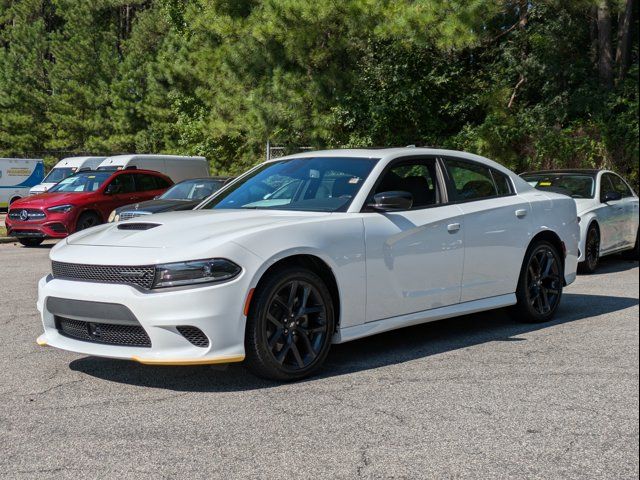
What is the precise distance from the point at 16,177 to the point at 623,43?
2176 cm

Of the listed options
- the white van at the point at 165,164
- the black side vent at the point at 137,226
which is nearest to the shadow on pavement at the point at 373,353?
the black side vent at the point at 137,226

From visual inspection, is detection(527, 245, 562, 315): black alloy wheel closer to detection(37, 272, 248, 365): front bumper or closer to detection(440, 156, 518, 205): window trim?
detection(440, 156, 518, 205): window trim

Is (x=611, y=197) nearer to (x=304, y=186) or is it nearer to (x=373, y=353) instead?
(x=373, y=353)

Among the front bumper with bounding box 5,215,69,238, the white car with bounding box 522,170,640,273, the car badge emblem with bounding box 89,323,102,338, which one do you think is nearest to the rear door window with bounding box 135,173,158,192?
the front bumper with bounding box 5,215,69,238

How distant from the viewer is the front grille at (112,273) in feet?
15.9

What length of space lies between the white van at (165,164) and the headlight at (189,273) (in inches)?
740

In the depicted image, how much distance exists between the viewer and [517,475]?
3508 millimetres

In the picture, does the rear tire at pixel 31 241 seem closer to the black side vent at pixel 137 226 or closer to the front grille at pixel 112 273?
the black side vent at pixel 137 226

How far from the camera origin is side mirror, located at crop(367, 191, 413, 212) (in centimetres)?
566

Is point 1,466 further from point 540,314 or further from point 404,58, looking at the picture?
point 404,58

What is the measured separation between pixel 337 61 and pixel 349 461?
20216mm

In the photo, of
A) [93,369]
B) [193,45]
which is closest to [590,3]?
[93,369]

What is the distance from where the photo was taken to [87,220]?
1756cm

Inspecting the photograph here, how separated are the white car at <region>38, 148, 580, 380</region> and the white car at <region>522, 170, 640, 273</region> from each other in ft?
14.2
